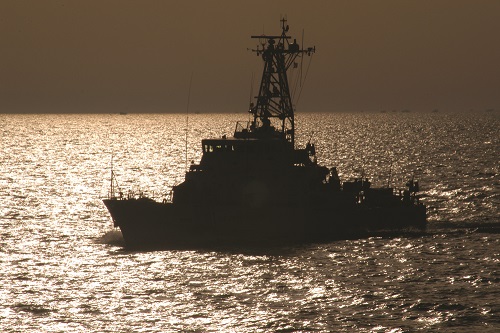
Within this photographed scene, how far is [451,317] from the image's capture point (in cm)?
3869

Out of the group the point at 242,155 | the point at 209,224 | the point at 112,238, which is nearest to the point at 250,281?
the point at 209,224

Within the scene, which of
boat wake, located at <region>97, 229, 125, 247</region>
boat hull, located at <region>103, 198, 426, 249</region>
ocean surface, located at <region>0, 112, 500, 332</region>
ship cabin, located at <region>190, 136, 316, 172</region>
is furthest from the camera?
boat wake, located at <region>97, 229, 125, 247</region>

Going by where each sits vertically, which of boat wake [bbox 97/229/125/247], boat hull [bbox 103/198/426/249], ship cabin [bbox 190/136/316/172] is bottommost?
boat wake [bbox 97/229/125/247]

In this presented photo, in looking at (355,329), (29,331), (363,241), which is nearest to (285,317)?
(355,329)

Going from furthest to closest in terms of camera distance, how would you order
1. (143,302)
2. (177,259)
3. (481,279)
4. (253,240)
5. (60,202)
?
(60,202) < (253,240) < (177,259) < (481,279) < (143,302)

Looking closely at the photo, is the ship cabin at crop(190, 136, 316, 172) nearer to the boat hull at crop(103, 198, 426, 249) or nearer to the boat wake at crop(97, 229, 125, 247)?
the boat hull at crop(103, 198, 426, 249)

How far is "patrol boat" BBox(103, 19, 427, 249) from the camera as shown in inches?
2195

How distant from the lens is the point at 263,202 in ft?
186

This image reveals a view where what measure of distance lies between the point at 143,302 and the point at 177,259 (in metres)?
9.46

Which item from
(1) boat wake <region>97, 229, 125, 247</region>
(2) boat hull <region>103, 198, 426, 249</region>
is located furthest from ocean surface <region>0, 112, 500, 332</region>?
(2) boat hull <region>103, 198, 426, 249</region>

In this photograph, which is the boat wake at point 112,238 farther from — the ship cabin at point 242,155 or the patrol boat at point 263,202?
the ship cabin at point 242,155

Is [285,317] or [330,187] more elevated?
[330,187]

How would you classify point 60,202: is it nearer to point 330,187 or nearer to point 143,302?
point 330,187

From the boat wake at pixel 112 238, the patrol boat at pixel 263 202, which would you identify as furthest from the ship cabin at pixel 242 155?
the boat wake at pixel 112 238
